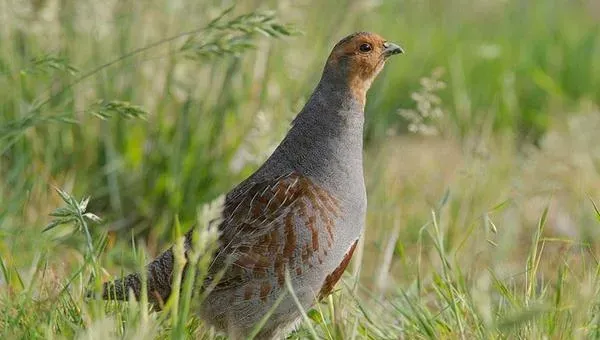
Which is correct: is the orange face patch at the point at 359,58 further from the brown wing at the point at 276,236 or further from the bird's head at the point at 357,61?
the brown wing at the point at 276,236

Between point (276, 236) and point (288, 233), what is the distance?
4 cm

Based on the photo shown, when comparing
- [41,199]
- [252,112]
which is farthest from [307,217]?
[252,112]

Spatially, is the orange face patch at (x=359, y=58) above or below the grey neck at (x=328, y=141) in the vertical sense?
above

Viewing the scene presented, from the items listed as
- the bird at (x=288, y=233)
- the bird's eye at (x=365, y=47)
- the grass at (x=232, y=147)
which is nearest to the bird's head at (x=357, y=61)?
the bird's eye at (x=365, y=47)

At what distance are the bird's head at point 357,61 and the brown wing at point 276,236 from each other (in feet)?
1.36

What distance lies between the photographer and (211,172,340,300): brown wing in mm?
3621

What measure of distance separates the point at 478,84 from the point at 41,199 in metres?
3.02

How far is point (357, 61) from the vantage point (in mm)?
4008

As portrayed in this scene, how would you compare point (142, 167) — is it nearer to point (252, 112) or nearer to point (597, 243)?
point (252, 112)

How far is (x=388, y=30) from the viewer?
7.82 metres

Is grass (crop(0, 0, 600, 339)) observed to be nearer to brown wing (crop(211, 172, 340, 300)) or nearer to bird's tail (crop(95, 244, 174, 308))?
bird's tail (crop(95, 244, 174, 308))

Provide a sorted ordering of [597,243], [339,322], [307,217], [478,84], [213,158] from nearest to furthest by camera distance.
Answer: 1. [339,322]
2. [307,217]
3. [597,243]
4. [213,158]
5. [478,84]

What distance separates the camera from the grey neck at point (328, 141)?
3.75 metres

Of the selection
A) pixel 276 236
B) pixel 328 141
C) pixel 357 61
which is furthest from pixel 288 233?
pixel 357 61
